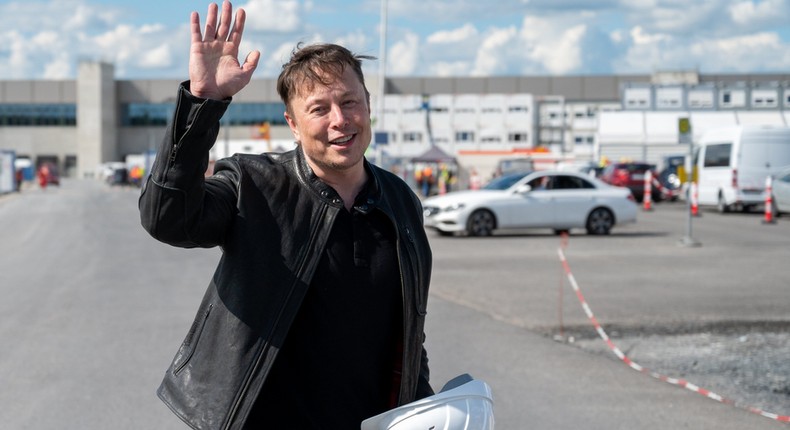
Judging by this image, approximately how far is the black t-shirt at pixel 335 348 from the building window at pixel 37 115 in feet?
395

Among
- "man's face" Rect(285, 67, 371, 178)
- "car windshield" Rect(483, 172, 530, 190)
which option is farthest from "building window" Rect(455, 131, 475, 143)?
"man's face" Rect(285, 67, 371, 178)

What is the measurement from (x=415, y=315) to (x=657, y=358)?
659 cm

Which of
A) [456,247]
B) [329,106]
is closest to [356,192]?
[329,106]

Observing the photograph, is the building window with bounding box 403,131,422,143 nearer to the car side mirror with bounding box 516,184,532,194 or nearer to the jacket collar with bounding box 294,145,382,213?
the car side mirror with bounding box 516,184,532,194

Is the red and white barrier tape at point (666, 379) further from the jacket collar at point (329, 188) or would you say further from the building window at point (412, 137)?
the building window at point (412, 137)

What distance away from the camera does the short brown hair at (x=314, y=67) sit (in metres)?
3.08

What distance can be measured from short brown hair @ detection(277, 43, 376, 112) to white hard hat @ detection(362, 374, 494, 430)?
89 cm

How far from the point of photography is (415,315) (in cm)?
309

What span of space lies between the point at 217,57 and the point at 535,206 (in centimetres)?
2086

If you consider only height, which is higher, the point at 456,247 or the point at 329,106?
the point at 329,106

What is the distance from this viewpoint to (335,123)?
3.03m

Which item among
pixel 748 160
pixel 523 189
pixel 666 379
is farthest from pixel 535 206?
pixel 666 379

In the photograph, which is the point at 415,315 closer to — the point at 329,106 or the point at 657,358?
the point at 329,106

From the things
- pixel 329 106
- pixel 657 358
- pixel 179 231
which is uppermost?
pixel 329 106
